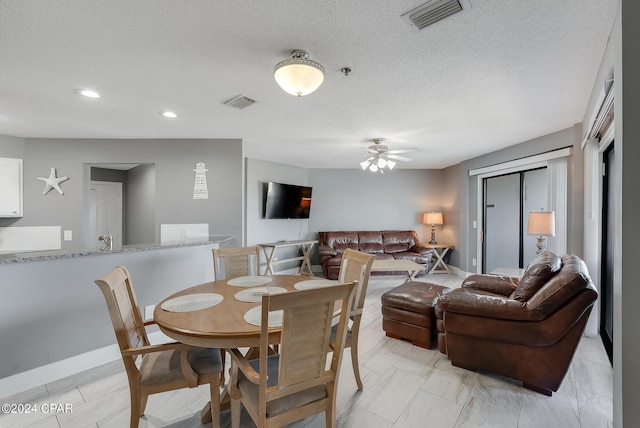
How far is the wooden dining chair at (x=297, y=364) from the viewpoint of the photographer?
1.23m

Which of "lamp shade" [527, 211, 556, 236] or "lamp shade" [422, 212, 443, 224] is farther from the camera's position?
"lamp shade" [422, 212, 443, 224]

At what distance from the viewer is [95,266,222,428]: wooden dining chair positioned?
1.43m

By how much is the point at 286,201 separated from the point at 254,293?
13.3 ft

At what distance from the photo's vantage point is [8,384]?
2059 mm

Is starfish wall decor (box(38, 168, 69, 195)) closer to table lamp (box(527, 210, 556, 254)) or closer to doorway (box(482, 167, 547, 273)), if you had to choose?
table lamp (box(527, 210, 556, 254))

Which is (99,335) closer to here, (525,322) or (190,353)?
(190,353)

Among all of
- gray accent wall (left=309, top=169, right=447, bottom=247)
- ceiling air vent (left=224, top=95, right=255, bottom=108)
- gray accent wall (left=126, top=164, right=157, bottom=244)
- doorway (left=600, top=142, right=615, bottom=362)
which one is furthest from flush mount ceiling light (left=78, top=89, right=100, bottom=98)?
doorway (left=600, top=142, right=615, bottom=362)

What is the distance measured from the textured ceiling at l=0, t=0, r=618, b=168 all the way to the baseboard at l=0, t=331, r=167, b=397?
2.22 meters

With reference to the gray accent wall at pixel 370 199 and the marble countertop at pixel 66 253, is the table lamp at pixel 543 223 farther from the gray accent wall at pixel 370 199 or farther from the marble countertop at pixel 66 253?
the marble countertop at pixel 66 253

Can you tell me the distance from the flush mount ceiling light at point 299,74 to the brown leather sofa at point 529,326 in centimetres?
198

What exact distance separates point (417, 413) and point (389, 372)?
0.49 m

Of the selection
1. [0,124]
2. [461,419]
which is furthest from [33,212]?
[461,419]

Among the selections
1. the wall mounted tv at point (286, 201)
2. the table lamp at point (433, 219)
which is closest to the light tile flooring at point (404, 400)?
the wall mounted tv at point (286, 201)

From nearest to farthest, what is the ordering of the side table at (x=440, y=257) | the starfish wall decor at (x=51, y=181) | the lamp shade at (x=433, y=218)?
the starfish wall decor at (x=51, y=181), the side table at (x=440, y=257), the lamp shade at (x=433, y=218)
